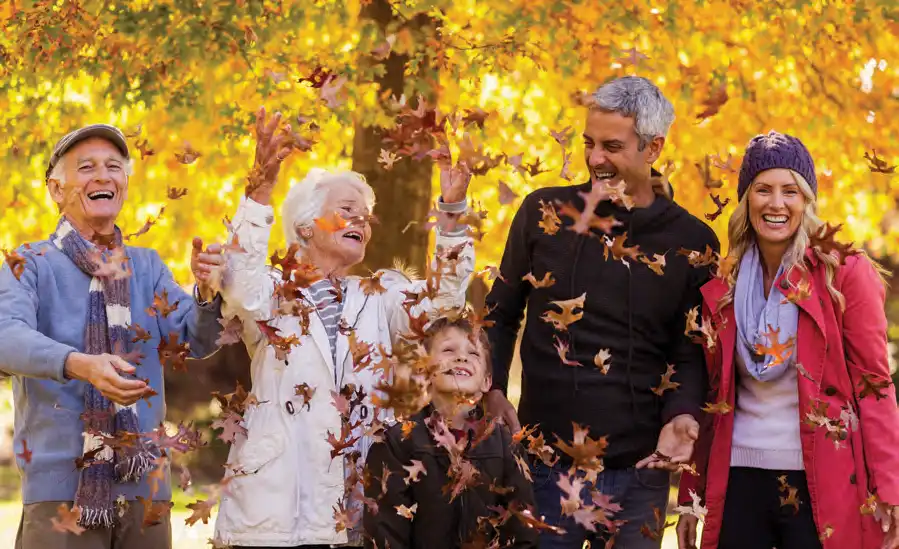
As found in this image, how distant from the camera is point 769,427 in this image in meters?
4.70

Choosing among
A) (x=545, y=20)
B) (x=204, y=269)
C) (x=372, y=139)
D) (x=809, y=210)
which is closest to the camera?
(x=204, y=269)

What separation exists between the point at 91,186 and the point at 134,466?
1038 mm

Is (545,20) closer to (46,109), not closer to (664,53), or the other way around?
(664,53)

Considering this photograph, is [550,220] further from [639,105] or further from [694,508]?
[694,508]

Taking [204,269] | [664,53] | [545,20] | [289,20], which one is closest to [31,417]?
[204,269]

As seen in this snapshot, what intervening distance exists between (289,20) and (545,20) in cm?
150

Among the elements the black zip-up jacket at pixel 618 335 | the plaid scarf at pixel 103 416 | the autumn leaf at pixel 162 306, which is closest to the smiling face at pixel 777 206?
the black zip-up jacket at pixel 618 335

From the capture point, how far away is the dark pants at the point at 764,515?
464 cm

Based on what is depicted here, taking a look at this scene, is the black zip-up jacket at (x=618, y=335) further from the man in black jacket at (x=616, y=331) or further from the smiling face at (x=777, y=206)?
the smiling face at (x=777, y=206)

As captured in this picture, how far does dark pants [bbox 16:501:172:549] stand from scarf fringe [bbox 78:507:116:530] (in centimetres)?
3

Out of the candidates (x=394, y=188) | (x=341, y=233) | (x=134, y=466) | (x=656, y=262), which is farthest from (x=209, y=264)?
(x=394, y=188)

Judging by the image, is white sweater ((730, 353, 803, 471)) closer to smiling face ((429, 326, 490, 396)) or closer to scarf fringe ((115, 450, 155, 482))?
smiling face ((429, 326, 490, 396))

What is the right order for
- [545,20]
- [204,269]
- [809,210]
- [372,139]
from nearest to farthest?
[204,269] < [809,210] < [545,20] < [372,139]

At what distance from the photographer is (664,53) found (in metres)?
8.30
